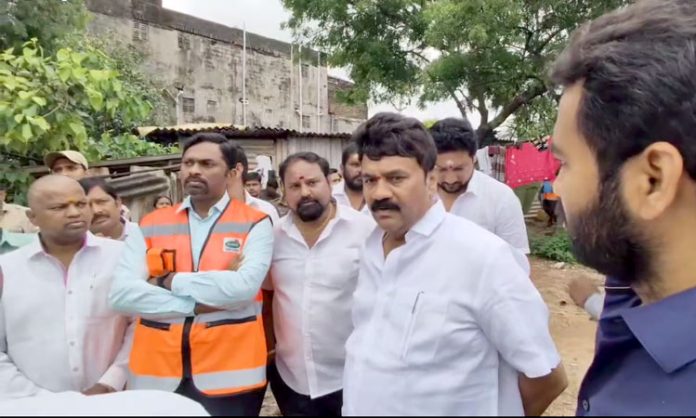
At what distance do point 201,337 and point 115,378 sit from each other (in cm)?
42

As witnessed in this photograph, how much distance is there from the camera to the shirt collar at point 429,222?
1940 mm

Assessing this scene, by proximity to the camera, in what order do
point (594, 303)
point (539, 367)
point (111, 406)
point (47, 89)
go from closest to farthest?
point (111, 406) < point (539, 367) < point (594, 303) < point (47, 89)

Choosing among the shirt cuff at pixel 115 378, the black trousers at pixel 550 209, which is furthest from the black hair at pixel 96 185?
the black trousers at pixel 550 209

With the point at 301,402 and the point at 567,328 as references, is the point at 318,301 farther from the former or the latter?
the point at 567,328

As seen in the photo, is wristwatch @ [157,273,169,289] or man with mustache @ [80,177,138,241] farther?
man with mustache @ [80,177,138,241]

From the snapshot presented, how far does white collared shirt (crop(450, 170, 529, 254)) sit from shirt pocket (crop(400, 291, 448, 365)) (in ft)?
6.03

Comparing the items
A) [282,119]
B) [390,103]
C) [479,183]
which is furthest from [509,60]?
[282,119]

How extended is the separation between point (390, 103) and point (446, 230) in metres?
8.78

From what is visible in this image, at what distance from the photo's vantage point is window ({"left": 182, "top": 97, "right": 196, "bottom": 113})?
16.5 m

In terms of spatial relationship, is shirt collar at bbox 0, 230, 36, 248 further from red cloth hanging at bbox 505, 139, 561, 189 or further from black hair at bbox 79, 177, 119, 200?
red cloth hanging at bbox 505, 139, 561, 189

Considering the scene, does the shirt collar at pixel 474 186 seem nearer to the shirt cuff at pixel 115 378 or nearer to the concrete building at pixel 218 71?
the shirt cuff at pixel 115 378

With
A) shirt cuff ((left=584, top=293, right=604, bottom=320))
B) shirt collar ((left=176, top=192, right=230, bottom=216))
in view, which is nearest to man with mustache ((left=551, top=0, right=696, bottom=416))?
shirt cuff ((left=584, top=293, right=604, bottom=320))

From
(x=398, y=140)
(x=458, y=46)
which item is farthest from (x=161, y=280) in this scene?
(x=458, y=46)

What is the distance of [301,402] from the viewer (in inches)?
108
